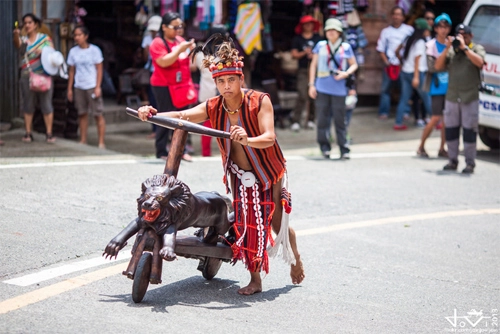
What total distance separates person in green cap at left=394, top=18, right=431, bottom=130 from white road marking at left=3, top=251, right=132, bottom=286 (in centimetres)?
944

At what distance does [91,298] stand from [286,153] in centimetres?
730

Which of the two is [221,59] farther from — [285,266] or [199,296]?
[285,266]

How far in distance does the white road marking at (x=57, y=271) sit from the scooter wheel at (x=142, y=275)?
0.84 meters

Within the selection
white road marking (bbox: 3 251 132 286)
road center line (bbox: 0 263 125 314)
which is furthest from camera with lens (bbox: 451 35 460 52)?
road center line (bbox: 0 263 125 314)

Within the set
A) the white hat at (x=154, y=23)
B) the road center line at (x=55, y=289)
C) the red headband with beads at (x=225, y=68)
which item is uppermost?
the white hat at (x=154, y=23)

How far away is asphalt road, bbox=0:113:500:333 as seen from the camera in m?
5.20

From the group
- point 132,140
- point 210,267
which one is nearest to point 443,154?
point 132,140

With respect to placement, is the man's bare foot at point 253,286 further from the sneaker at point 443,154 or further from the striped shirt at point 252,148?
the sneaker at point 443,154

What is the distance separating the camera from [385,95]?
16.4 m

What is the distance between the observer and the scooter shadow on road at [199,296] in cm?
538

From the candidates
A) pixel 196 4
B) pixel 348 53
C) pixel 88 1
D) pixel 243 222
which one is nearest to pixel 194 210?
pixel 243 222

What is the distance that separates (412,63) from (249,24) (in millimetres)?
3175

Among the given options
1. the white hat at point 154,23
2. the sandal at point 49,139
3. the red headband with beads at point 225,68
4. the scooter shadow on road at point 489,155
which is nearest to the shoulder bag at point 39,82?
the sandal at point 49,139

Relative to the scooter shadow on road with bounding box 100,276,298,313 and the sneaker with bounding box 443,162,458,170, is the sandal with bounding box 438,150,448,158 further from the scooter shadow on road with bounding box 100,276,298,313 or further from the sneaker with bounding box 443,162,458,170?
the scooter shadow on road with bounding box 100,276,298,313
